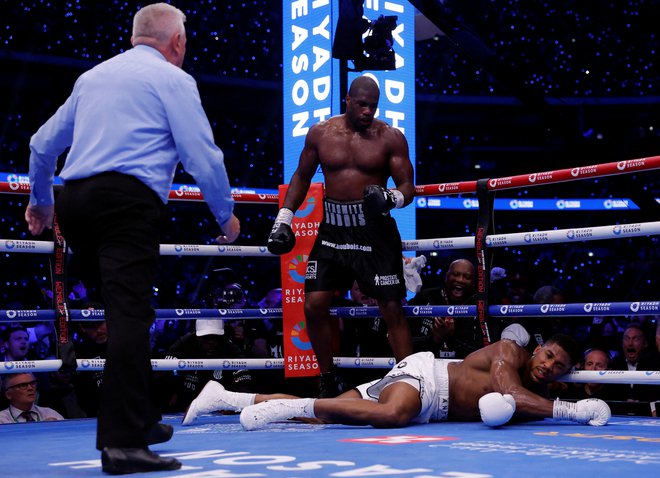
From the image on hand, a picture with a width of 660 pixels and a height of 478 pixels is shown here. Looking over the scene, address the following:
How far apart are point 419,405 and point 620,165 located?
113 cm

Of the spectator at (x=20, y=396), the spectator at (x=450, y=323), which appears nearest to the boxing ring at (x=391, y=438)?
the spectator at (x=450, y=323)

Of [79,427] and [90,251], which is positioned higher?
[90,251]

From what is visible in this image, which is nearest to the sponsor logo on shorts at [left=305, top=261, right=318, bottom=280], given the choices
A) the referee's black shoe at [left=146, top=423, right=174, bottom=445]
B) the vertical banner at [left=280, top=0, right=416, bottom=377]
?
the referee's black shoe at [left=146, top=423, right=174, bottom=445]

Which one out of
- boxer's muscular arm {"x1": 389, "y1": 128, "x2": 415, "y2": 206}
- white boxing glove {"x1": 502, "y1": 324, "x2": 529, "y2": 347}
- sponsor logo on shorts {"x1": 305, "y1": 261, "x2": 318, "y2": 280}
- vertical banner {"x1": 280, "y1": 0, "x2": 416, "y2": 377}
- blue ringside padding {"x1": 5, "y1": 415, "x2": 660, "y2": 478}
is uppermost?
vertical banner {"x1": 280, "y1": 0, "x2": 416, "y2": 377}

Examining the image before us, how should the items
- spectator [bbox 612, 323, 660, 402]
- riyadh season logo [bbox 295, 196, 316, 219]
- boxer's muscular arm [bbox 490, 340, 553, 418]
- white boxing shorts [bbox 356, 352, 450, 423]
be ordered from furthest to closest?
spectator [bbox 612, 323, 660, 402] < riyadh season logo [bbox 295, 196, 316, 219] < white boxing shorts [bbox 356, 352, 450, 423] < boxer's muscular arm [bbox 490, 340, 553, 418]

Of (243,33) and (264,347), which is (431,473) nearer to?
(264,347)

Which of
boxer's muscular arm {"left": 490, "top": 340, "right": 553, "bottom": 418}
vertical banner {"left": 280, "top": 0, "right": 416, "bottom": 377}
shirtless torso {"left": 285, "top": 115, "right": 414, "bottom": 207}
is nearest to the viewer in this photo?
boxer's muscular arm {"left": 490, "top": 340, "right": 553, "bottom": 418}

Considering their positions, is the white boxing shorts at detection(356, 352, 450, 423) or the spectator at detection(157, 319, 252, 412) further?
the spectator at detection(157, 319, 252, 412)

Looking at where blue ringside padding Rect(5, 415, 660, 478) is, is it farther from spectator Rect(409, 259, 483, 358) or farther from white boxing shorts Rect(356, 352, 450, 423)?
spectator Rect(409, 259, 483, 358)

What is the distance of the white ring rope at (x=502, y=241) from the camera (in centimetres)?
287

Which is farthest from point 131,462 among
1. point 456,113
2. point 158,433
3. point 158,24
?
point 456,113

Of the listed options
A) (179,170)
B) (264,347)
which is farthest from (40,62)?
(264,347)

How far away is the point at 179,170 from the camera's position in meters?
13.1

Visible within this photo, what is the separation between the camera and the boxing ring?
1799 millimetres
